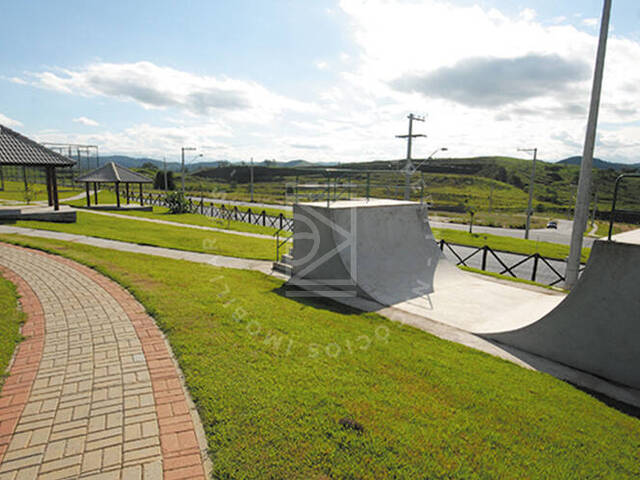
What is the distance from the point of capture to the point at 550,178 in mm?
127125

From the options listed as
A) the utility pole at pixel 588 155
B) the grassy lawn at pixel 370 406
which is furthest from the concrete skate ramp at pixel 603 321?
the utility pole at pixel 588 155

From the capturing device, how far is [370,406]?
453cm

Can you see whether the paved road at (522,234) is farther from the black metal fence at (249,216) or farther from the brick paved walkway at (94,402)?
the brick paved walkway at (94,402)

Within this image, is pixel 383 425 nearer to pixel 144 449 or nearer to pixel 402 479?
pixel 402 479

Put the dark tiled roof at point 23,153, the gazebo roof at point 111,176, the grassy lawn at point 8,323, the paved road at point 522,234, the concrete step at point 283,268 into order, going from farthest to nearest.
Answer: the paved road at point 522,234 < the gazebo roof at point 111,176 < the dark tiled roof at point 23,153 < the concrete step at point 283,268 < the grassy lawn at point 8,323

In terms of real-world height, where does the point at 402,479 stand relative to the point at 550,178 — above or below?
below

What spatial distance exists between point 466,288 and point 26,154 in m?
22.8

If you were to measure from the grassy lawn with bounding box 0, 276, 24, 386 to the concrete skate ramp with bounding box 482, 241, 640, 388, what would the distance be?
8.90 m

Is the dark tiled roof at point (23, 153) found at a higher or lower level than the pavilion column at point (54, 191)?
higher

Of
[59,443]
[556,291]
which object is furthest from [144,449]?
[556,291]

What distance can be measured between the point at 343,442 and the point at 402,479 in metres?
0.68

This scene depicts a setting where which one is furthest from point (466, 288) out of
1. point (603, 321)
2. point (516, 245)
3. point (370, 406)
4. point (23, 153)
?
point (23, 153)

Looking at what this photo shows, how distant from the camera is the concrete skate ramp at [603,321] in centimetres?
610

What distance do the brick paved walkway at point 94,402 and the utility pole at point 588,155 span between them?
39.9 feet
